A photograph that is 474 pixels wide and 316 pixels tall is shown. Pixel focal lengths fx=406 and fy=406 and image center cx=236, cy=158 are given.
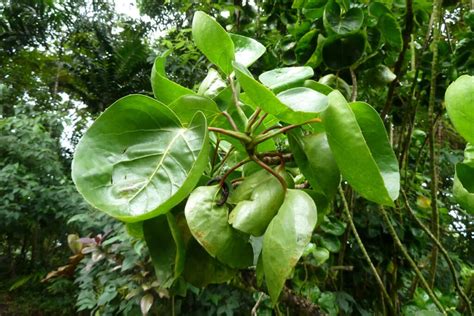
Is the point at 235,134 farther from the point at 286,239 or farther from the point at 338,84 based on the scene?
the point at 338,84

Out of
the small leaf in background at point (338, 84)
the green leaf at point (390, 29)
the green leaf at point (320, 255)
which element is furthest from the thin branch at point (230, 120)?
the green leaf at point (320, 255)

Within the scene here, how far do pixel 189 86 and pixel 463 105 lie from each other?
3182 millimetres

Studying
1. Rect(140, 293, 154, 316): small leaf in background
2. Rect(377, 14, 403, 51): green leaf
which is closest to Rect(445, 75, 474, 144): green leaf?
Rect(377, 14, 403, 51): green leaf

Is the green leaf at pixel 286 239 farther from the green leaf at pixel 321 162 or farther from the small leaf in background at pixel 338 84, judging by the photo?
the small leaf in background at pixel 338 84

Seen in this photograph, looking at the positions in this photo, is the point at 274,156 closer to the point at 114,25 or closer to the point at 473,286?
the point at 473,286

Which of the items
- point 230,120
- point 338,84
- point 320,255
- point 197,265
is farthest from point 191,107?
point 320,255

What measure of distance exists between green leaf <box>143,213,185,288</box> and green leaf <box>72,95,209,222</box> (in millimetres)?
49

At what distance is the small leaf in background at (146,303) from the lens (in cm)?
162

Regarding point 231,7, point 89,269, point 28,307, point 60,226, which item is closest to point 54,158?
point 60,226

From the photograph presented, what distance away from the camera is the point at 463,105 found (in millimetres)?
319

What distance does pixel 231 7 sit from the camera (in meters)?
1.34

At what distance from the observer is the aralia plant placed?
28cm

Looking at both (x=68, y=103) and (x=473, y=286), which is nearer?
(x=473, y=286)

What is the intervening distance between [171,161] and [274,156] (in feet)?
0.32
